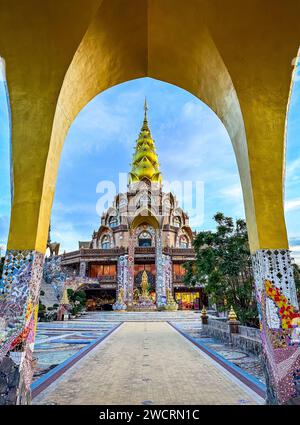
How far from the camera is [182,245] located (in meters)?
36.6

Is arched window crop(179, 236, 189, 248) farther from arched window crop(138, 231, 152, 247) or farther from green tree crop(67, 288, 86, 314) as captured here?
green tree crop(67, 288, 86, 314)

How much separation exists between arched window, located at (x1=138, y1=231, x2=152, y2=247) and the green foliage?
2273 centimetres

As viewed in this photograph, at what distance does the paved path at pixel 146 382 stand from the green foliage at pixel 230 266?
3157 mm

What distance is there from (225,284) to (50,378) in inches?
287

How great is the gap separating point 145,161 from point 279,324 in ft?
119

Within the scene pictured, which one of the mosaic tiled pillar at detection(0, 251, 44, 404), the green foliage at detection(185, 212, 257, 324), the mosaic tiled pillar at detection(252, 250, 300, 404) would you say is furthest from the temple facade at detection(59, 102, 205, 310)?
the mosaic tiled pillar at detection(252, 250, 300, 404)

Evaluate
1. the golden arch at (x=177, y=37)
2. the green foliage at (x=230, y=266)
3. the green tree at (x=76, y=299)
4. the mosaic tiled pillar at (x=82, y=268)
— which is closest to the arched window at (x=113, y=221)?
the mosaic tiled pillar at (x=82, y=268)

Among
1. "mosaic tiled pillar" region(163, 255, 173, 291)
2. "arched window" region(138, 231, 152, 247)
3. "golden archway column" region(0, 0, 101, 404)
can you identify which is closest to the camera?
"golden archway column" region(0, 0, 101, 404)

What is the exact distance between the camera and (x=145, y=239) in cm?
3456

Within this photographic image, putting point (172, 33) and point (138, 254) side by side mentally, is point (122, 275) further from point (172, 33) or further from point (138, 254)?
point (172, 33)

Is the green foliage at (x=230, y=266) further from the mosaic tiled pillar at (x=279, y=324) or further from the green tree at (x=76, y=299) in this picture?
the green tree at (x=76, y=299)

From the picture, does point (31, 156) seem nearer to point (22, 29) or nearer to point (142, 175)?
point (22, 29)

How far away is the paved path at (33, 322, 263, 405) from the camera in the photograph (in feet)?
14.0

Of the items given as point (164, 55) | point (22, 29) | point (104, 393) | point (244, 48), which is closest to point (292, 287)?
point (104, 393)
